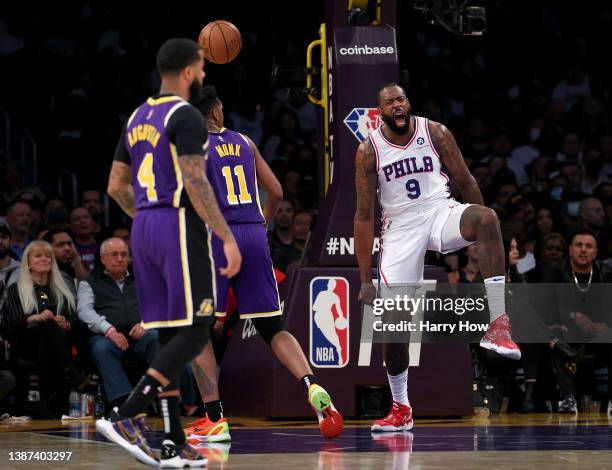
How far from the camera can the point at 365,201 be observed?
30.2 ft

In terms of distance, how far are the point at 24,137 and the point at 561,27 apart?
8.58 meters

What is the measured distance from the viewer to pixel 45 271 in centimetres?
1155

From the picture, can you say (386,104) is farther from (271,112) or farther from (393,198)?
(271,112)

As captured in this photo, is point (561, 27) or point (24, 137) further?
point (561, 27)

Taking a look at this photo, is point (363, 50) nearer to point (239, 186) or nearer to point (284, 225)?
point (239, 186)

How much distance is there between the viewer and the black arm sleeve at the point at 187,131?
631 centimetres

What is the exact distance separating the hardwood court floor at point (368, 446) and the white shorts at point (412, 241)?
1156 millimetres

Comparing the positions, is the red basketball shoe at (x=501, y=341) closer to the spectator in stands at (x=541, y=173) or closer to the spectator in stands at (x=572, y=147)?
the spectator in stands at (x=541, y=173)

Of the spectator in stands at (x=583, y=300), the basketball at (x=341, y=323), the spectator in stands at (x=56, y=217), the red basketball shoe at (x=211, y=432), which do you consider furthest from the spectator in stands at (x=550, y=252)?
the red basketball shoe at (x=211, y=432)

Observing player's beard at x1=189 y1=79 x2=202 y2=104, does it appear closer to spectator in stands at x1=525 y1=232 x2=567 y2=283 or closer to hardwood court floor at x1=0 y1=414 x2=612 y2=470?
hardwood court floor at x1=0 y1=414 x2=612 y2=470

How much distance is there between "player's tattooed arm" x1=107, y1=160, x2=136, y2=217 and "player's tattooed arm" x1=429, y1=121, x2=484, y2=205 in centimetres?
286

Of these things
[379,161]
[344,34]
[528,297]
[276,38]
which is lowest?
[528,297]

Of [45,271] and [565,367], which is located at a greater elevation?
[45,271]

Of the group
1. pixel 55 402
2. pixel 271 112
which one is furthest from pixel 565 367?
pixel 271 112
